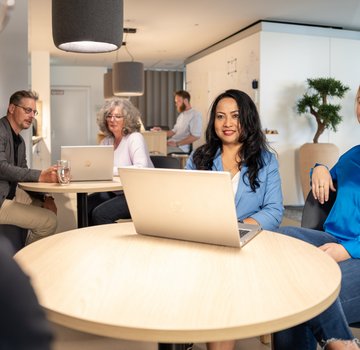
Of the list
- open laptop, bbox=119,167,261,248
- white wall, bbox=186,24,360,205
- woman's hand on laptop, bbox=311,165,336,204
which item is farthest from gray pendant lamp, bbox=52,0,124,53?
white wall, bbox=186,24,360,205

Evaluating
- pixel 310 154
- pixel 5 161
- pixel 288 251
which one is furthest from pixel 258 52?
pixel 288 251

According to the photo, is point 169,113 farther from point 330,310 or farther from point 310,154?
point 330,310

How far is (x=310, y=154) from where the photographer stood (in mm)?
6391

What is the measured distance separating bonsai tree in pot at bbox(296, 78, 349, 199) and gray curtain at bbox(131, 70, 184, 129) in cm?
609

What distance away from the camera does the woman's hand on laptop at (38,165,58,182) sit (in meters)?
2.95

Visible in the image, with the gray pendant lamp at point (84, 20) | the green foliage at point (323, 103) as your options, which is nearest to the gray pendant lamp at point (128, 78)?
the green foliage at point (323, 103)

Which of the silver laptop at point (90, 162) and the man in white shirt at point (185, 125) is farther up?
the man in white shirt at point (185, 125)

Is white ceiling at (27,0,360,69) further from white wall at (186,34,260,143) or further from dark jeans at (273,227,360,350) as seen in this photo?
dark jeans at (273,227,360,350)

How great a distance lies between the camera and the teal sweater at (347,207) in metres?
1.87

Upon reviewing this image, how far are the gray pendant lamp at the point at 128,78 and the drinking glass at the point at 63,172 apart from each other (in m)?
3.50

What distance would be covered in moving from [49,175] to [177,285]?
6.82 ft

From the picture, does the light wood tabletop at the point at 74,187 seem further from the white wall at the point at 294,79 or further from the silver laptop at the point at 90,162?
the white wall at the point at 294,79

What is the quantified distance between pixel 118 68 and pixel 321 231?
4.91 meters

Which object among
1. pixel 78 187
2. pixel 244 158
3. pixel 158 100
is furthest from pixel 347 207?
pixel 158 100
